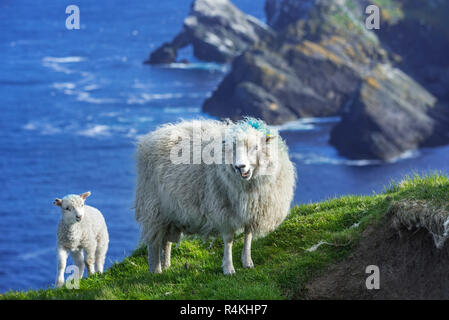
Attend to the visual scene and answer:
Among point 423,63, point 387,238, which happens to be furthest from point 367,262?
point 423,63

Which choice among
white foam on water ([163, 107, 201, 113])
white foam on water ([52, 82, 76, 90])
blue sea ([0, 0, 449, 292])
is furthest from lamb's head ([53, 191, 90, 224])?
white foam on water ([52, 82, 76, 90])

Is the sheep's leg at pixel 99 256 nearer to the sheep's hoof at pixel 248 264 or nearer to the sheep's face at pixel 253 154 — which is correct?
the sheep's hoof at pixel 248 264

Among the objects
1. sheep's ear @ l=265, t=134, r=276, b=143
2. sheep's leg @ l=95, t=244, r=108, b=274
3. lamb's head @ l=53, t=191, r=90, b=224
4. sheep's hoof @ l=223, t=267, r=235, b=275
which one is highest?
sheep's ear @ l=265, t=134, r=276, b=143

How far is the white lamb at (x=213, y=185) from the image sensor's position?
9172 mm

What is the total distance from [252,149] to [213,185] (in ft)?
3.50

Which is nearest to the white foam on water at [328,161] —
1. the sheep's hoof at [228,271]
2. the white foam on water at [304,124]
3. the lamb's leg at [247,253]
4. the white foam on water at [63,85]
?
the white foam on water at [304,124]

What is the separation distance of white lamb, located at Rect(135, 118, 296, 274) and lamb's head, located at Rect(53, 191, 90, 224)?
3.12 feet

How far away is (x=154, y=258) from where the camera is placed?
34.6 ft

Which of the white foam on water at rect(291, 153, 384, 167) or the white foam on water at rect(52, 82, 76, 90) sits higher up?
the white foam on water at rect(52, 82, 76, 90)

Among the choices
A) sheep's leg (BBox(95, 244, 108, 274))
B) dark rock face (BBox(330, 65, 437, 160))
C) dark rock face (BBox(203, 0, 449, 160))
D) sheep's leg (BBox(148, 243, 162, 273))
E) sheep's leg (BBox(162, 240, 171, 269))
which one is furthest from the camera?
dark rock face (BBox(203, 0, 449, 160))

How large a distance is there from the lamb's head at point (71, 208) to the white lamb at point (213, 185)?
0.95 metres

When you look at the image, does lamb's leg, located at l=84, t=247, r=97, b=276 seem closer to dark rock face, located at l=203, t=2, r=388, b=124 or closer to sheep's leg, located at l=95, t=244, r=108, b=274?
sheep's leg, located at l=95, t=244, r=108, b=274

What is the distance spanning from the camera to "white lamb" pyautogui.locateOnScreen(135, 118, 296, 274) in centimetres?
917

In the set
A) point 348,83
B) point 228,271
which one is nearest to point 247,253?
point 228,271
